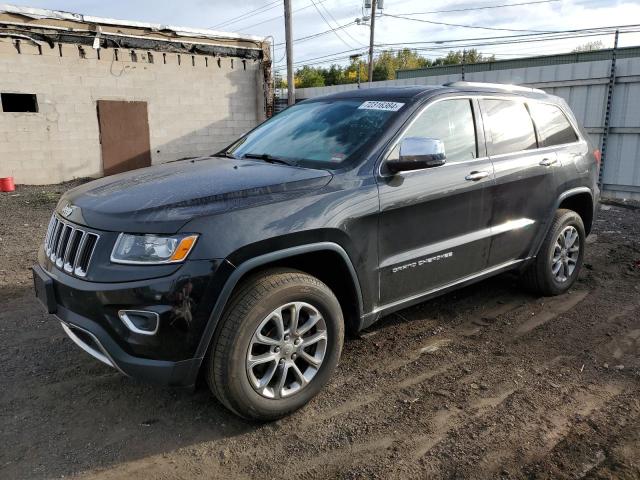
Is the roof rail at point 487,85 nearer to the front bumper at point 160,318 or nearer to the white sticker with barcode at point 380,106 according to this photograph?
the white sticker with barcode at point 380,106

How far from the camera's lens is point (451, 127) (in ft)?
12.6

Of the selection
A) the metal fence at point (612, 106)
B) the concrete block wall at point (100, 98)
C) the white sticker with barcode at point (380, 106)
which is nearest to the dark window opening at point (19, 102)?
the concrete block wall at point (100, 98)

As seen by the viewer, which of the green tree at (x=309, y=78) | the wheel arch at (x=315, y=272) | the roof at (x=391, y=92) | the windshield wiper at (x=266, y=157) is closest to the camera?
the wheel arch at (x=315, y=272)

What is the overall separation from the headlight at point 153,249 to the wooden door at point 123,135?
12.7 m

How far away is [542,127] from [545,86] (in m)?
8.29

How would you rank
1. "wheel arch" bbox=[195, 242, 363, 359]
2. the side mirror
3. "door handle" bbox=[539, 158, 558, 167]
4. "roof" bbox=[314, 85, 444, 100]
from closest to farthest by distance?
"wheel arch" bbox=[195, 242, 363, 359] < the side mirror < "roof" bbox=[314, 85, 444, 100] < "door handle" bbox=[539, 158, 558, 167]

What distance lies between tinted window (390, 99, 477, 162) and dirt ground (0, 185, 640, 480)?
143cm

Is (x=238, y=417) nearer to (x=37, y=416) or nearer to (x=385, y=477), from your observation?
(x=385, y=477)

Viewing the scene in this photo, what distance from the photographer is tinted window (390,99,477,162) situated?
11.9 ft

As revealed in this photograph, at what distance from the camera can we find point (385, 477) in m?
2.54

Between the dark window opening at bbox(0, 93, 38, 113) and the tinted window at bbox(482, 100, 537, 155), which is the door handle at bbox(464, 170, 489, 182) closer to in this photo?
the tinted window at bbox(482, 100, 537, 155)

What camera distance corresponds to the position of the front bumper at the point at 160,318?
8.14 ft

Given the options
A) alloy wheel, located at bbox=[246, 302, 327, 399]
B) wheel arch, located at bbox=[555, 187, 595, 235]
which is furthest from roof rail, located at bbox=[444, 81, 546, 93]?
alloy wheel, located at bbox=[246, 302, 327, 399]

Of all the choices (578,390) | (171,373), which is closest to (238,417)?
(171,373)
